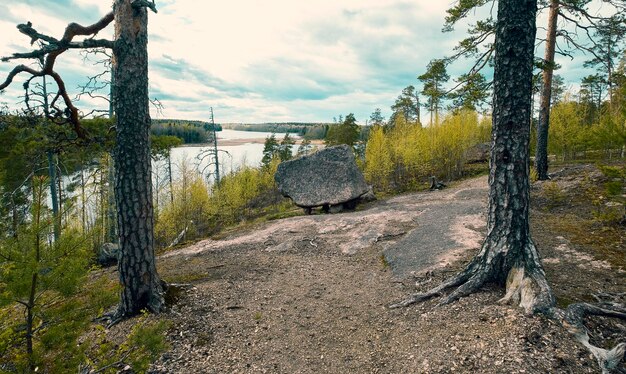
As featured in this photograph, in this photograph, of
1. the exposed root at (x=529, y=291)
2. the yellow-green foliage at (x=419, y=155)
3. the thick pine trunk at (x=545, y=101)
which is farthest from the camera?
the yellow-green foliage at (x=419, y=155)

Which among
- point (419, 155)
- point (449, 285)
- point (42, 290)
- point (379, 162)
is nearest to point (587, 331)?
point (449, 285)

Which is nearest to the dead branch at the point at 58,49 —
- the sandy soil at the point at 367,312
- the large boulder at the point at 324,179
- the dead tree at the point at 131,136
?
the dead tree at the point at 131,136

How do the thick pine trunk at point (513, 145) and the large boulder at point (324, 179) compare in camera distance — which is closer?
the thick pine trunk at point (513, 145)

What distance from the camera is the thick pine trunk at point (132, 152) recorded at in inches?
184

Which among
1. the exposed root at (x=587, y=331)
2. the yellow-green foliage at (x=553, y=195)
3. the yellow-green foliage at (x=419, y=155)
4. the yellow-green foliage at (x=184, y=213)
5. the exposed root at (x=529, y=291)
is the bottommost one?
the yellow-green foliage at (x=184, y=213)

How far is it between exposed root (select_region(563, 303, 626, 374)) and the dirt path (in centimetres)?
10

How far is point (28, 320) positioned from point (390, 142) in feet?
68.3

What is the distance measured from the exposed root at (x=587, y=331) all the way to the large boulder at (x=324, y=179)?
1030 centimetres

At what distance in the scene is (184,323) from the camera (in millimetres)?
4766

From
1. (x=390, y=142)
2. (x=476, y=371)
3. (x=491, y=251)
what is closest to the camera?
(x=476, y=371)

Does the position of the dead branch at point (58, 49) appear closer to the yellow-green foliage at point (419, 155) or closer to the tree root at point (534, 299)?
the tree root at point (534, 299)

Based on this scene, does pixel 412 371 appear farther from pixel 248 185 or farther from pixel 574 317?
pixel 248 185

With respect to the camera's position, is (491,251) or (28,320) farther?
(491,251)

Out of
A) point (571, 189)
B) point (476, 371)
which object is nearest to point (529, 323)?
point (476, 371)
